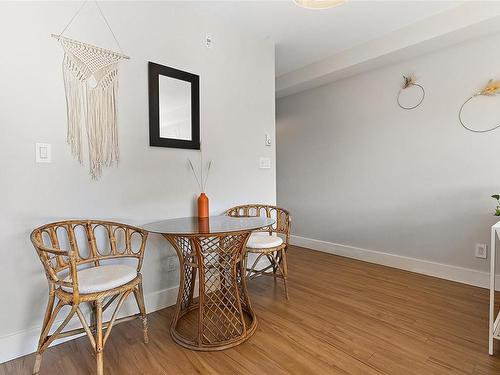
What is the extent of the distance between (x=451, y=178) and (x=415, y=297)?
1.22m

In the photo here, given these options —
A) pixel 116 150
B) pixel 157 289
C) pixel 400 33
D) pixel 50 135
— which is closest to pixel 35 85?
pixel 50 135

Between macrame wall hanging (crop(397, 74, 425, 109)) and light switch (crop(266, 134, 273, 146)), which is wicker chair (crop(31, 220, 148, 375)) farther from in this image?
macrame wall hanging (crop(397, 74, 425, 109))

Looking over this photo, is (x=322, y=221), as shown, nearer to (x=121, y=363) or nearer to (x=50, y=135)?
(x=121, y=363)

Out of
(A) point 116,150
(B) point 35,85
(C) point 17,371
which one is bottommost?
(C) point 17,371

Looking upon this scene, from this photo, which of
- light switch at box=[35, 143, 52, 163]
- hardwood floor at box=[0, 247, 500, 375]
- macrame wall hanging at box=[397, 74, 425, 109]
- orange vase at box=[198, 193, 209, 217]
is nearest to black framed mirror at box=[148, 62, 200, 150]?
orange vase at box=[198, 193, 209, 217]

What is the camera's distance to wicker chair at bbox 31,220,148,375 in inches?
53.6

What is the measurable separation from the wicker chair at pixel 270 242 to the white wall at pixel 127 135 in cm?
13

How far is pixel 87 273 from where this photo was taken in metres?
1.57

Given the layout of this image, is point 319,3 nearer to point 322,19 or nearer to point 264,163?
point 322,19

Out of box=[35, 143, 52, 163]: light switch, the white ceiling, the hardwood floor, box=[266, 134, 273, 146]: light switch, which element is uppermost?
the white ceiling

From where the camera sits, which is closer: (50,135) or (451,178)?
(50,135)

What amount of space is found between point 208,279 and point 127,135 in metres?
1.16

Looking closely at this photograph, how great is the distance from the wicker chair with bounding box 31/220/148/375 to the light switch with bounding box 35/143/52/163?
39cm

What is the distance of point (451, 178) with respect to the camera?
2697 mm
